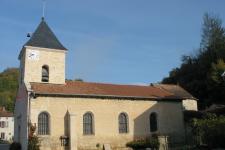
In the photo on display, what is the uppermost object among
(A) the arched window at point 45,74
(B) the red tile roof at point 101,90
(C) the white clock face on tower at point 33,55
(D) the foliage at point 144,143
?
(C) the white clock face on tower at point 33,55

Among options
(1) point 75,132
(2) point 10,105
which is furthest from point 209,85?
(2) point 10,105

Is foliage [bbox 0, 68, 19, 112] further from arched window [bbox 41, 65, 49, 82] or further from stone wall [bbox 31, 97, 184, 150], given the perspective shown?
stone wall [bbox 31, 97, 184, 150]

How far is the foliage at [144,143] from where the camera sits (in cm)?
2722

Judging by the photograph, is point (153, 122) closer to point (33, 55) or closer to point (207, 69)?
point (33, 55)

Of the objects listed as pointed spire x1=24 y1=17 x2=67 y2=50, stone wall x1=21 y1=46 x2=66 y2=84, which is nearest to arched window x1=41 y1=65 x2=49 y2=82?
stone wall x1=21 y1=46 x2=66 y2=84

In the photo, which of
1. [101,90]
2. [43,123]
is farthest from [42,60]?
[43,123]

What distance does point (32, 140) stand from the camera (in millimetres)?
26328

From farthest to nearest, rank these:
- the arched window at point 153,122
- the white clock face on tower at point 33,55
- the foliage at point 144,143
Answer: the arched window at point 153,122, the white clock face on tower at point 33,55, the foliage at point 144,143

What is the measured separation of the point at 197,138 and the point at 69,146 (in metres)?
10.2

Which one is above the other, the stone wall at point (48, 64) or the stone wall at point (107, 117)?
the stone wall at point (48, 64)

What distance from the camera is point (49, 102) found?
28.2 metres

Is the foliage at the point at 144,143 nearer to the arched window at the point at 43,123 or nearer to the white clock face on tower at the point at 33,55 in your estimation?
the arched window at the point at 43,123

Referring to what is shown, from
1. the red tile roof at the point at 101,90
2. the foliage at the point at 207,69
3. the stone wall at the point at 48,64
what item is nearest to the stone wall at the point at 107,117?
the red tile roof at the point at 101,90

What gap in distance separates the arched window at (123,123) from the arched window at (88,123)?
289 cm
